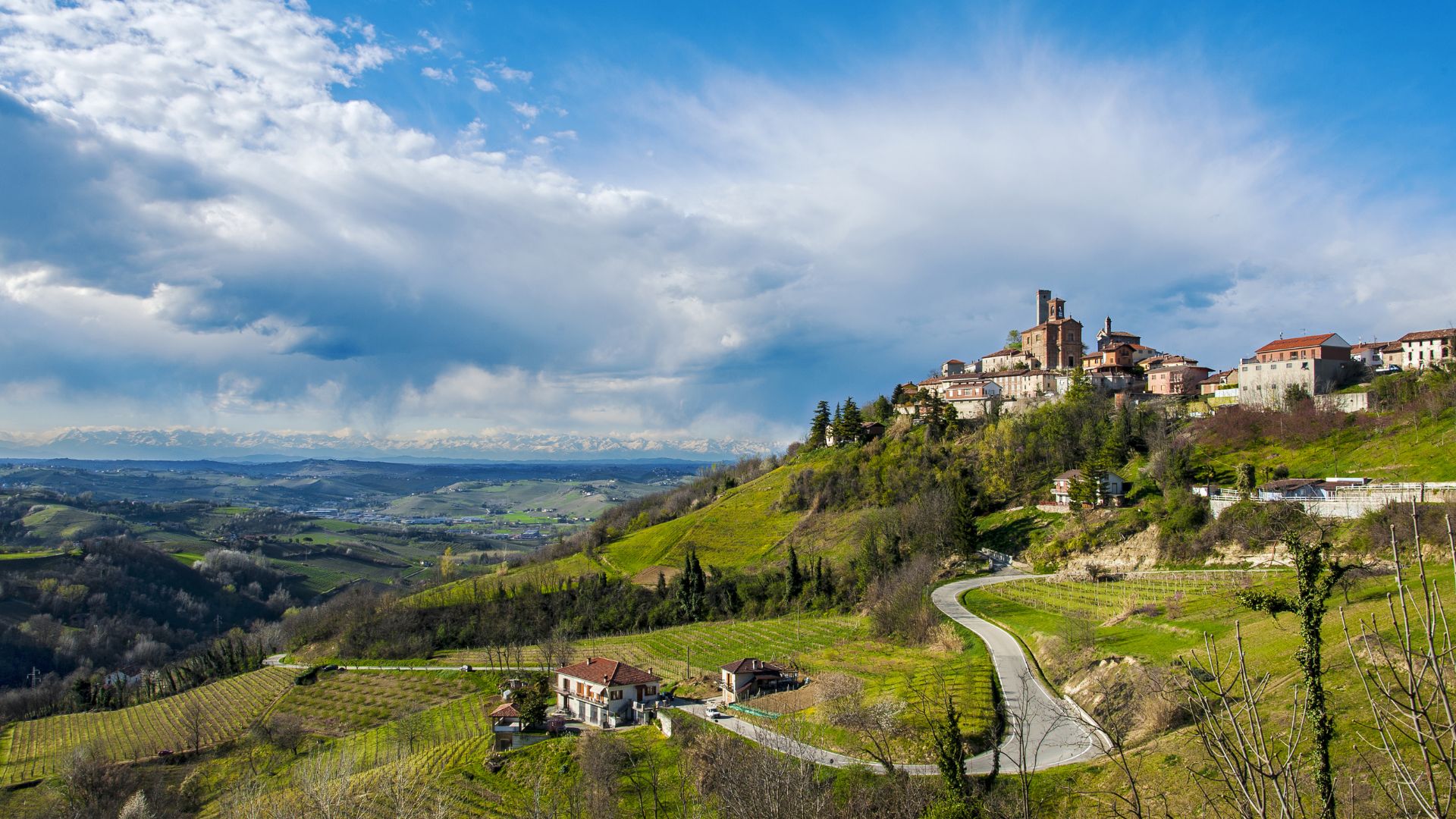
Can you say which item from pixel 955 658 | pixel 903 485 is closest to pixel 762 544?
pixel 903 485

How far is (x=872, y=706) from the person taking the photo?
117 ft

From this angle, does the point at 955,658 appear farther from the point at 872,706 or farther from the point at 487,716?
the point at 487,716

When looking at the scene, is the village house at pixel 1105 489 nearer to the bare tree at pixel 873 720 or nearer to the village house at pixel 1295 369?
the village house at pixel 1295 369

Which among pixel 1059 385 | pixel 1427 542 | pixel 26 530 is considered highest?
pixel 1059 385

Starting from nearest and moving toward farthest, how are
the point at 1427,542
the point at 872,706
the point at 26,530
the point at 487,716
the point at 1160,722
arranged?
1. the point at 1160,722
2. the point at 872,706
3. the point at 1427,542
4. the point at 487,716
5. the point at 26,530

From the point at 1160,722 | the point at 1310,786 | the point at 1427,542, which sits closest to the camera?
the point at 1310,786

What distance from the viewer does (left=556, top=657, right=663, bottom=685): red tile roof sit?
173 ft

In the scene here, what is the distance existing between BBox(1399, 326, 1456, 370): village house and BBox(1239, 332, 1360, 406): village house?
19.1 ft

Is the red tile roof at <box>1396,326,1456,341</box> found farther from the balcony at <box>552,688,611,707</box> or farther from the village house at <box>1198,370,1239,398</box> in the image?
the balcony at <box>552,688,611,707</box>

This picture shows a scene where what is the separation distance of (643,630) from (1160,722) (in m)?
61.2

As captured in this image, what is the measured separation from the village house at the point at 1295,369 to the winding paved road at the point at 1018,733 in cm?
5309

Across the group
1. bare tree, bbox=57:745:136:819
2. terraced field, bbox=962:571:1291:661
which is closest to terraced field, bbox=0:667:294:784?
bare tree, bbox=57:745:136:819

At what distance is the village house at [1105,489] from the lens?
2751 inches

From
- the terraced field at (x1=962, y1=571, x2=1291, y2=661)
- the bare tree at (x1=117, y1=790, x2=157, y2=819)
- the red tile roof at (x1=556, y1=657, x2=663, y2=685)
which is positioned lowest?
the bare tree at (x1=117, y1=790, x2=157, y2=819)
